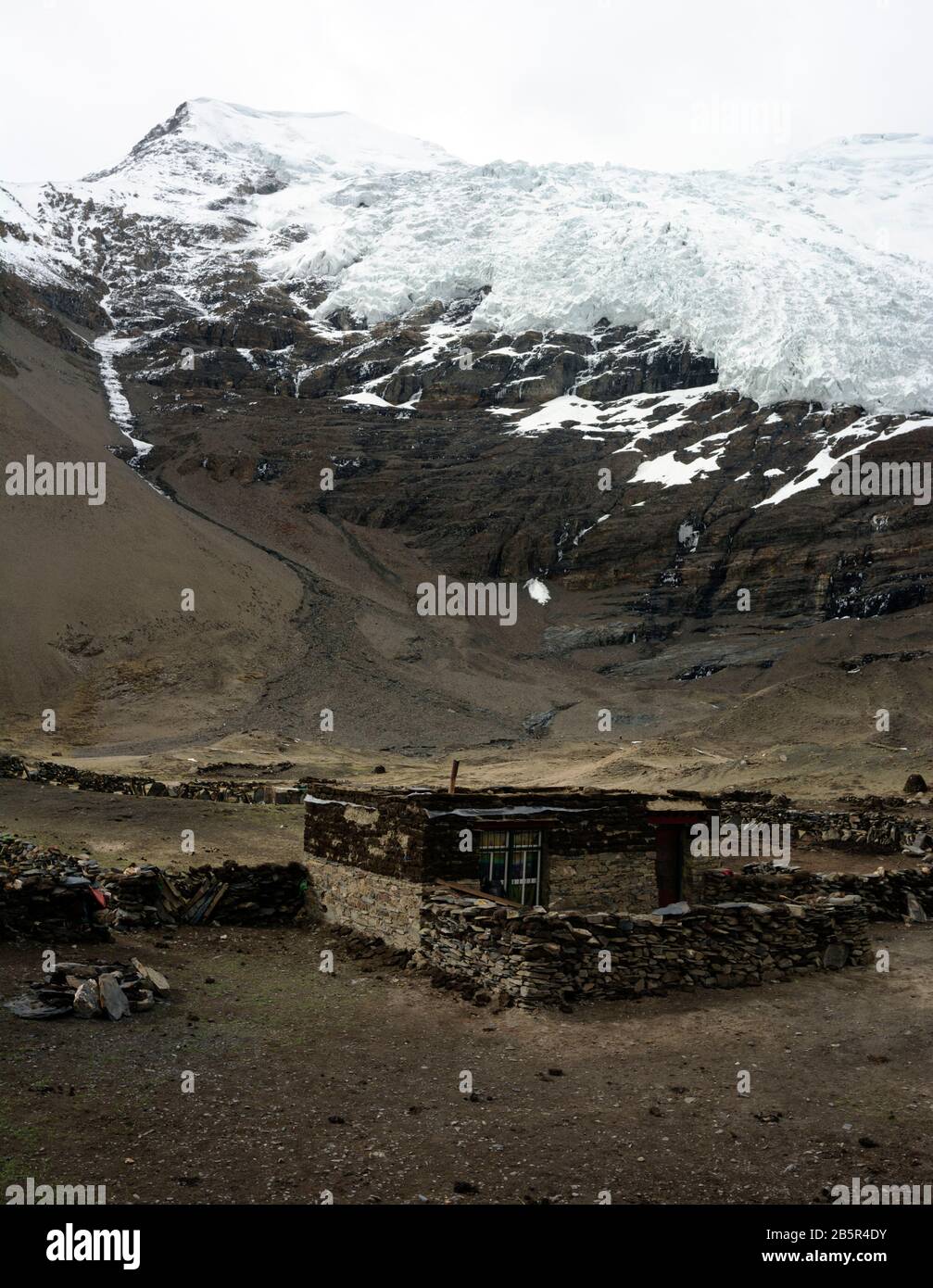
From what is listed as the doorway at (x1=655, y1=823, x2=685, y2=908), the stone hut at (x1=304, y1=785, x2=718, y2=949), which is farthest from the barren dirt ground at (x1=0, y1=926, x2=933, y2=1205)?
the doorway at (x1=655, y1=823, x2=685, y2=908)

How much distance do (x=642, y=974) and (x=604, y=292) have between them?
5223 inches

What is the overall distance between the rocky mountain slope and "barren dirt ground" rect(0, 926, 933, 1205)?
43.3 metres

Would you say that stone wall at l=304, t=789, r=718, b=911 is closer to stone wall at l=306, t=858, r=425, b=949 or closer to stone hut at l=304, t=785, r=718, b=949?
stone hut at l=304, t=785, r=718, b=949

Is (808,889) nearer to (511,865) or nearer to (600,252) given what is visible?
(511,865)

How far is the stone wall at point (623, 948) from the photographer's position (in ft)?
43.0

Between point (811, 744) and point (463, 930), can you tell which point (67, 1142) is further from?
point (811, 744)

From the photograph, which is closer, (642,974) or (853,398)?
(642,974)

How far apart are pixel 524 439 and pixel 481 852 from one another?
4191 inches

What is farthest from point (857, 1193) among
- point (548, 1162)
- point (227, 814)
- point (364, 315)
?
point (364, 315)

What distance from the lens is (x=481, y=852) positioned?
15.7 m

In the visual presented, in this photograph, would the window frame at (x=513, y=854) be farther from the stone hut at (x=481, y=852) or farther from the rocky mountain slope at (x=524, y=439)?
the rocky mountain slope at (x=524, y=439)

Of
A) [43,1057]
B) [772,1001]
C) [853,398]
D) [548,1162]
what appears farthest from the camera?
[853,398]

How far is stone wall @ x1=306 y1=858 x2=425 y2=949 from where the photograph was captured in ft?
50.5

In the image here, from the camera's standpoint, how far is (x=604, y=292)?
13488 centimetres
